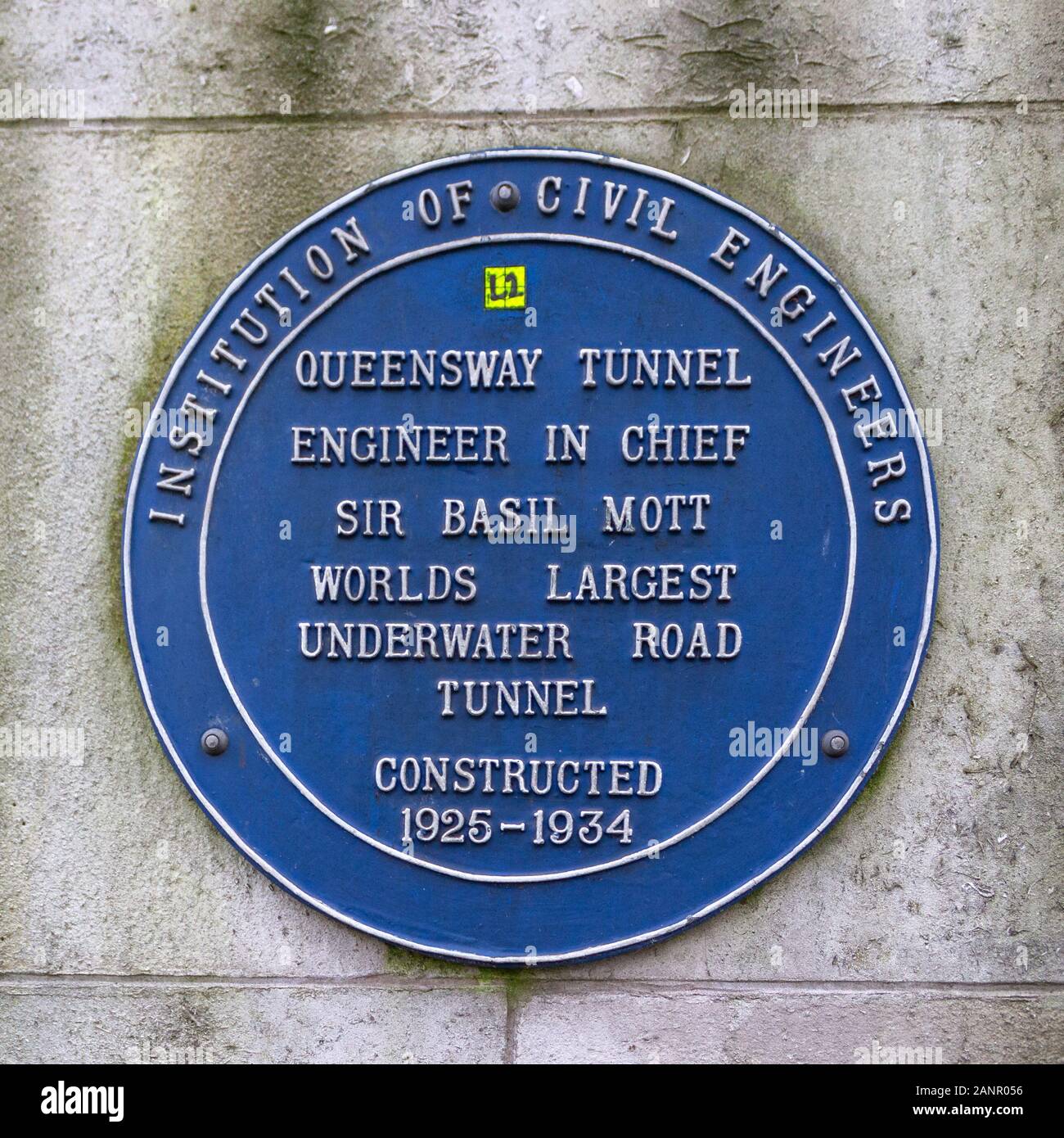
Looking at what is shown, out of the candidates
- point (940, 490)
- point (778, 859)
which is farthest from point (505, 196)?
point (778, 859)

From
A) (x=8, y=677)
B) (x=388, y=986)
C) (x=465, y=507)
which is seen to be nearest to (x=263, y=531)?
(x=465, y=507)

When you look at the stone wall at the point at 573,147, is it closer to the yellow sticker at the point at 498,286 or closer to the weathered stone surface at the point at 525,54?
the weathered stone surface at the point at 525,54

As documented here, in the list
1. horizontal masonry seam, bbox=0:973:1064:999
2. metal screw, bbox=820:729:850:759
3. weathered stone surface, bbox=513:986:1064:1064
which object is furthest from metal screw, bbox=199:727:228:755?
metal screw, bbox=820:729:850:759

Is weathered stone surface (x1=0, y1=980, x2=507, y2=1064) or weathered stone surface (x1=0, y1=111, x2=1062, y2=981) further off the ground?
weathered stone surface (x1=0, y1=111, x2=1062, y2=981)

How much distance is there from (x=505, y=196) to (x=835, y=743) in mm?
1483

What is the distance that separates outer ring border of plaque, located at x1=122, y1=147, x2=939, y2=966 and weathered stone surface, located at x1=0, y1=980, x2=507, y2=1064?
190 mm

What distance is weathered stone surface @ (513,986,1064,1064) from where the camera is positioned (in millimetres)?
2945

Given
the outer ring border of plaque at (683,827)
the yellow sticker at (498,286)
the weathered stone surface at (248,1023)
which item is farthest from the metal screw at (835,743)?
the yellow sticker at (498,286)

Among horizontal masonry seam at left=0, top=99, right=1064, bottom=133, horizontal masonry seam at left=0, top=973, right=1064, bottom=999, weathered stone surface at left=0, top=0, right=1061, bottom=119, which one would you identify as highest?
weathered stone surface at left=0, top=0, right=1061, bottom=119

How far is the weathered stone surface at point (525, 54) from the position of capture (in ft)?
9.78

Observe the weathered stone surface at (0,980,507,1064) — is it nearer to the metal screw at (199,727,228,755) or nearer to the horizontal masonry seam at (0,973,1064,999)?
the horizontal masonry seam at (0,973,1064,999)

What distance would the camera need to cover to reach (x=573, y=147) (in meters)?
2.99

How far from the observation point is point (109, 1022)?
3.04 m

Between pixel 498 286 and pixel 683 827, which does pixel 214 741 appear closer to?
pixel 683 827
